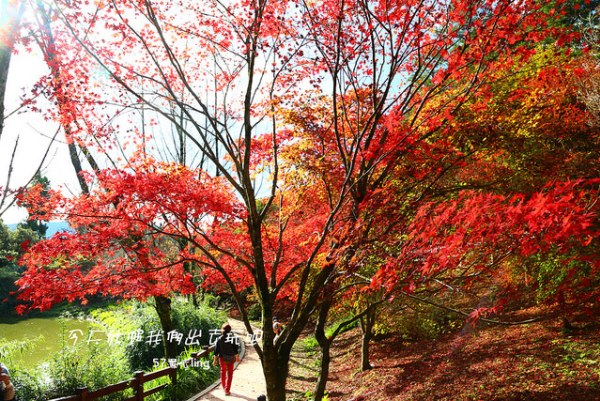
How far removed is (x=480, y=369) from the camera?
8.54m

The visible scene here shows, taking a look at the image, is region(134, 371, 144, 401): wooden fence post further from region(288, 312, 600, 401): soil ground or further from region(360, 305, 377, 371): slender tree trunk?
region(360, 305, 377, 371): slender tree trunk

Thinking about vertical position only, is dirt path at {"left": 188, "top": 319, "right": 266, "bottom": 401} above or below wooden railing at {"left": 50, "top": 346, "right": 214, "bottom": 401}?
Result: below

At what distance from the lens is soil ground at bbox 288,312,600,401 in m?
6.85

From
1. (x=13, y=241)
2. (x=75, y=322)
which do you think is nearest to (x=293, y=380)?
(x=75, y=322)

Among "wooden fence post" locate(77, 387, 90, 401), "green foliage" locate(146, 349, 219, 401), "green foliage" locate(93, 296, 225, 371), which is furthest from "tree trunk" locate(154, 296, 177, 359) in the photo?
"wooden fence post" locate(77, 387, 90, 401)

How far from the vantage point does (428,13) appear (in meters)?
5.52

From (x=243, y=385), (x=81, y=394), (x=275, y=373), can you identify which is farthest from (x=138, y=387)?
(x=275, y=373)

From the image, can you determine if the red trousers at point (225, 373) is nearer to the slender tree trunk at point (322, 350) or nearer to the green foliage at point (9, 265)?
the slender tree trunk at point (322, 350)

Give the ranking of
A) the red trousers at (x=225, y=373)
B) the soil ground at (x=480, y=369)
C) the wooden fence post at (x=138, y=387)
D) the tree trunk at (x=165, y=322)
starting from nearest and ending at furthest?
the soil ground at (x=480, y=369)
the wooden fence post at (x=138, y=387)
the red trousers at (x=225, y=373)
the tree trunk at (x=165, y=322)

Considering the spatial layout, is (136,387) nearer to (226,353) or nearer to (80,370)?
(80,370)

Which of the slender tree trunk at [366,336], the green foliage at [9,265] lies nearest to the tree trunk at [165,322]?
the slender tree trunk at [366,336]

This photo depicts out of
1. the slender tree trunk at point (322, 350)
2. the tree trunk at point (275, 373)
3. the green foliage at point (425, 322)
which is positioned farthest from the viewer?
the green foliage at point (425, 322)

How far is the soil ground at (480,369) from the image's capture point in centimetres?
685

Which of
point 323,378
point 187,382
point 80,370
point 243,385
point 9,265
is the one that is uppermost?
point 9,265
